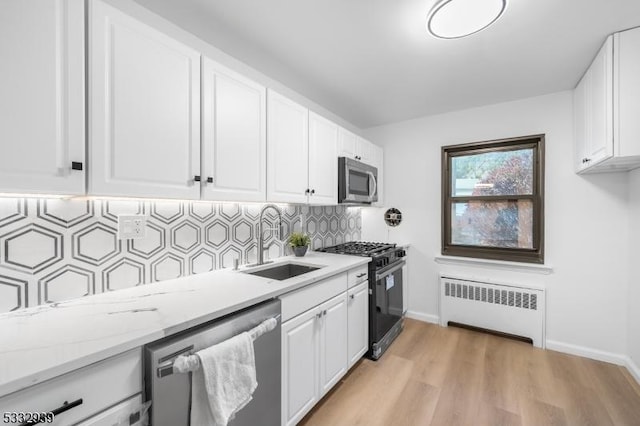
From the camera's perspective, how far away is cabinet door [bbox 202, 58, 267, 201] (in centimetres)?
146

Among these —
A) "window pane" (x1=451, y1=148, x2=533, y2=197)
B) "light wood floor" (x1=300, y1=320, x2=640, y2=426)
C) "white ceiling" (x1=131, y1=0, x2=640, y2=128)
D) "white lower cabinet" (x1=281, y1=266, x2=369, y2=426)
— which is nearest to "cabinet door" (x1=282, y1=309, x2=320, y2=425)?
"white lower cabinet" (x1=281, y1=266, x2=369, y2=426)

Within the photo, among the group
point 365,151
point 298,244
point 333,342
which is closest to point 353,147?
point 365,151

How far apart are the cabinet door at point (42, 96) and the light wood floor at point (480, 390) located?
1861 mm

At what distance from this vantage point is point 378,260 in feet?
7.83

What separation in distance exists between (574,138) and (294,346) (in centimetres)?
304

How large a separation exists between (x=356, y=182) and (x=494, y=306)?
6.40 feet

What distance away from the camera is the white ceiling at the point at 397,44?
4.90ft

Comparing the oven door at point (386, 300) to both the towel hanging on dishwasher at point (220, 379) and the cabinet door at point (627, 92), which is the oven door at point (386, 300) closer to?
the towel hanging on dishwasher at point (220, 379)

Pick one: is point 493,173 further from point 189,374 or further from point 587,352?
point 189,374

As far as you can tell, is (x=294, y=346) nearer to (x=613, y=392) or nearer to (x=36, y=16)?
(x=36, y=16)

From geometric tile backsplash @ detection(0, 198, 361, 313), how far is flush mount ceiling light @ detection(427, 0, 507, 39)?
1.69 metres

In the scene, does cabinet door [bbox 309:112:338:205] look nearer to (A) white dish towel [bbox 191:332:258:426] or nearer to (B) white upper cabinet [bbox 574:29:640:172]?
(A) white dish towel [bbox 191:332:258:426]

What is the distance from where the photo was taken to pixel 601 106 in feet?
6.16

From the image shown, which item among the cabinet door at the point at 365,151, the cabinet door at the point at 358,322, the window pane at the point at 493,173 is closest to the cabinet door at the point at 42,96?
the cabinet door at the point at 358,322
